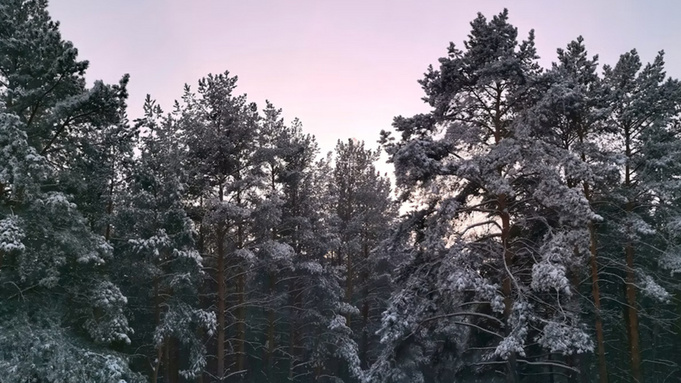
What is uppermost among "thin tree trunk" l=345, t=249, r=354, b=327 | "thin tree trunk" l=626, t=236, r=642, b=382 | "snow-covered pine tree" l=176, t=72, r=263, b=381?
"snow-covered pine tree" l=176, t=72, r=263, b=381

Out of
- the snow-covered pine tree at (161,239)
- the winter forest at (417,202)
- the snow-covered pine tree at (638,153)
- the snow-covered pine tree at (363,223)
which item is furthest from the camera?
the snow-covered pine tree at (363,223)

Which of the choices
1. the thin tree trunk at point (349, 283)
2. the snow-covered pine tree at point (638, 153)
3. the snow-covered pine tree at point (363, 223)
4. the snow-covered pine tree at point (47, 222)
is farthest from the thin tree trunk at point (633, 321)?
the snow-covered pine tree at point (47, 222)

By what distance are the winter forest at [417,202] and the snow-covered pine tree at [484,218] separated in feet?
0.20

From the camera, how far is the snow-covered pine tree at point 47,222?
1327 centimetres

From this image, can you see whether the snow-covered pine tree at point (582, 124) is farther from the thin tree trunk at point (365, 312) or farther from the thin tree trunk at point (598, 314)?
the thin tree trunk at point (365, 312)

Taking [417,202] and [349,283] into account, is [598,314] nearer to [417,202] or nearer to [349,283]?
[417,202]

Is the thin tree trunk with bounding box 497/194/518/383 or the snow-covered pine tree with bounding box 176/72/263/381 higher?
the snow-covered pine tree with bounding box 176/72/263/381

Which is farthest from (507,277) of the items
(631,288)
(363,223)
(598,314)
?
(363,223)

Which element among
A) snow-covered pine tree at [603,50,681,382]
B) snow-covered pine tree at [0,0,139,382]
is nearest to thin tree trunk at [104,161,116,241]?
snow-covered pine tree at [0,0,139,382]

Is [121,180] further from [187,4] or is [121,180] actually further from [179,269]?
[187,4]

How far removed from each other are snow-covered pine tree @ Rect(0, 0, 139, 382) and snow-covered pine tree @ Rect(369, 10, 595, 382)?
8040mm

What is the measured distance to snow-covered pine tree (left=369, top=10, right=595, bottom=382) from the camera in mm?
13352

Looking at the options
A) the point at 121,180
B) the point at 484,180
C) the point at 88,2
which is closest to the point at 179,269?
the point at 121,180

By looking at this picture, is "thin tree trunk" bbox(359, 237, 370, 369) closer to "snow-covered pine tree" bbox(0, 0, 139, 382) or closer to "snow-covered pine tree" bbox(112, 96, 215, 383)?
"snow-covered pine tree" bbox(112, 96, 215, 383)
